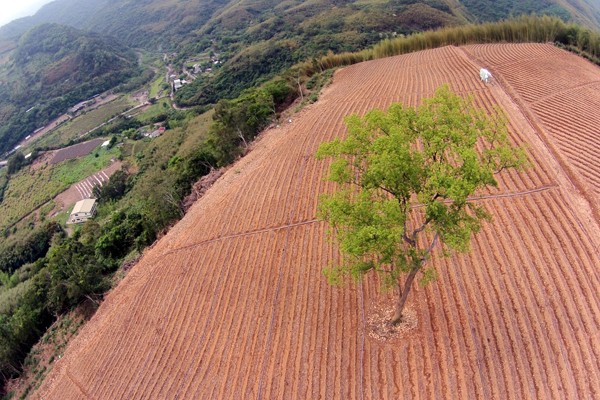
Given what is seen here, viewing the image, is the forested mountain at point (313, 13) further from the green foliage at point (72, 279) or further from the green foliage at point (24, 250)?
the green foliage at point (72, 279)

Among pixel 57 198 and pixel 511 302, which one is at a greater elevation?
pixel 511 302

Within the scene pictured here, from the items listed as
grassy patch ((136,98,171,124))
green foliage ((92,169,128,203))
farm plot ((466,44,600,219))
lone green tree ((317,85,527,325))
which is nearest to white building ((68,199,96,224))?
green foliage ((92,169,128,203))

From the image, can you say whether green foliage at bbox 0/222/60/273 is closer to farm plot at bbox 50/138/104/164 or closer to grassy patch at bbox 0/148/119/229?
grassy patch at bbox 0/148/119/229

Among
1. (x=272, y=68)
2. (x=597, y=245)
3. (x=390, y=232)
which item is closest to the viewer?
(x=390, y=232)

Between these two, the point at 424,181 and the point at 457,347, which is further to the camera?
the point at 457,347

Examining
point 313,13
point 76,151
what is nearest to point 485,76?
point 76,151

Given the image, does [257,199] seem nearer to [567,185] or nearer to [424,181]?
[424,181]

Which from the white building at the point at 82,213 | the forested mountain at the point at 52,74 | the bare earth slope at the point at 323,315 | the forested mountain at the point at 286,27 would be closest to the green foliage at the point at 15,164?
the forested mountain at the point at 52,74

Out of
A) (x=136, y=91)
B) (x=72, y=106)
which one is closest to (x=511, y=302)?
(x=136, y=91)
